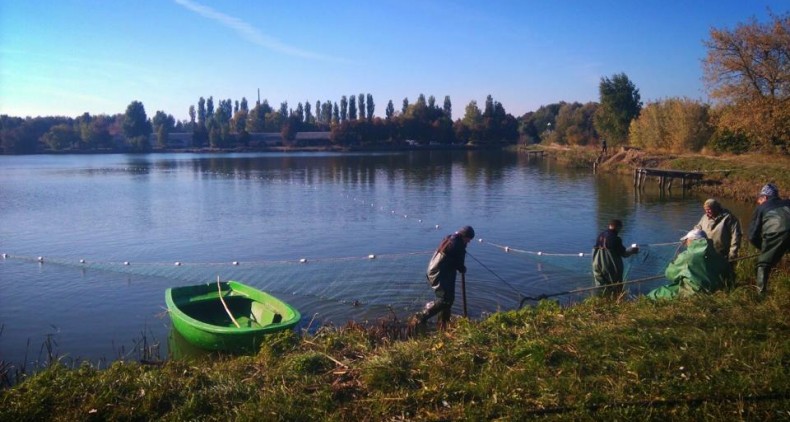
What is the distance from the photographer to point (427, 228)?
80.7 ft

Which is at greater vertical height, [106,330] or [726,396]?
[726,396]

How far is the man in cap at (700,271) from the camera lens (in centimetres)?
932

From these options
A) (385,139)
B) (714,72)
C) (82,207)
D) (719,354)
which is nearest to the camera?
(719,354)

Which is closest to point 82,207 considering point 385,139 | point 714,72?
point 714,72

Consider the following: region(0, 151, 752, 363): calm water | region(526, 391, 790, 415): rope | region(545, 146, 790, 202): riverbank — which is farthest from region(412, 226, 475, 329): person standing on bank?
region(545, 146, 790, 202): riverbank

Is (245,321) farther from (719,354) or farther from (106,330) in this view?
(719,354)

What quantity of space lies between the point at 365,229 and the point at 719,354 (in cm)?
1920

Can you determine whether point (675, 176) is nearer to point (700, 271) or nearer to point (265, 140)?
point (700, 271)

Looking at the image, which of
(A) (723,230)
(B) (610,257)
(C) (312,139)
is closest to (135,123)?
(C) (312,139)

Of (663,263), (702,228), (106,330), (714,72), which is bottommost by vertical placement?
(106,330)

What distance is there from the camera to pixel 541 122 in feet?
481

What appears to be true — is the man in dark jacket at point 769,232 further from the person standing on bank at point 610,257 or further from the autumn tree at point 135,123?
the autumn tree at point 135,123

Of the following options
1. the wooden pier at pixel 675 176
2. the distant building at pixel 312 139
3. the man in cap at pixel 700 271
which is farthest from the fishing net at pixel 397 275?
the distant building at pixel 312 139

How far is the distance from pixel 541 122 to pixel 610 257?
142205 mm
